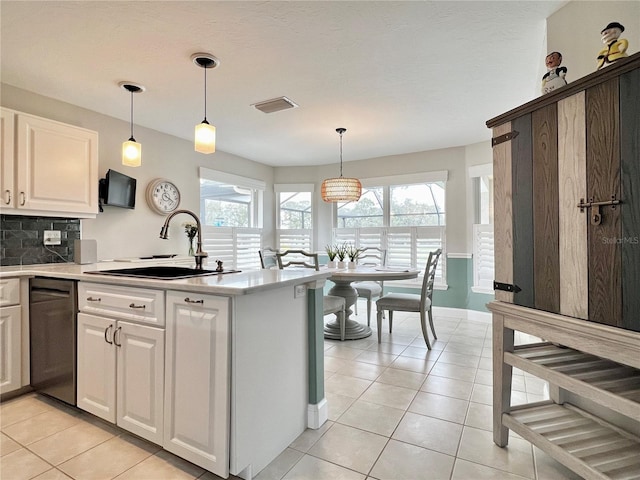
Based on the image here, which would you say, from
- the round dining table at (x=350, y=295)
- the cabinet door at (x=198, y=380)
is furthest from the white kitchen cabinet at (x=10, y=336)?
the round dining table at (x=350, y=295)

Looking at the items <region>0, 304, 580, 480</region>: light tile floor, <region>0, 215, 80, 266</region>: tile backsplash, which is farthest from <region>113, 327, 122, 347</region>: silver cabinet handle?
<region>0, 215, 80, 266</region>: tile backsplash

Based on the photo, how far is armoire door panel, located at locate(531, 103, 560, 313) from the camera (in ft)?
4.64

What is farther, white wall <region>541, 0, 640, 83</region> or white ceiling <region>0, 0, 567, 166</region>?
white ceiling <region>0, 0, 567, 166</region>

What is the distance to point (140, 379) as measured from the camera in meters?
1.69

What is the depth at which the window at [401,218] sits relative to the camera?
493 centimetres

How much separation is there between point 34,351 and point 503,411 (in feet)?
9.73

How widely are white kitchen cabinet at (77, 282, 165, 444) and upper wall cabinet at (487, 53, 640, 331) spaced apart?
5.80ft

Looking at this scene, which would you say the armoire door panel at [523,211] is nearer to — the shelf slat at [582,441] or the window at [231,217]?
the shelf slat at [582,441]

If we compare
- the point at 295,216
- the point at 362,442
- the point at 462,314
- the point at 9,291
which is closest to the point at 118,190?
the point at 9,291

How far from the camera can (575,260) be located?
1.33 meters

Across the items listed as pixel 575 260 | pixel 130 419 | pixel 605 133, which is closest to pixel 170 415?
pixel 130 419

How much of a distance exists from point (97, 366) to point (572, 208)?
250 cm

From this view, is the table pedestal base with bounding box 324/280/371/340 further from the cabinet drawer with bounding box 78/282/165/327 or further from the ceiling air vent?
the cabinet drawer with bounding box 78/282/165/327

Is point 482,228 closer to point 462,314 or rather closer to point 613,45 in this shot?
point 462,314
